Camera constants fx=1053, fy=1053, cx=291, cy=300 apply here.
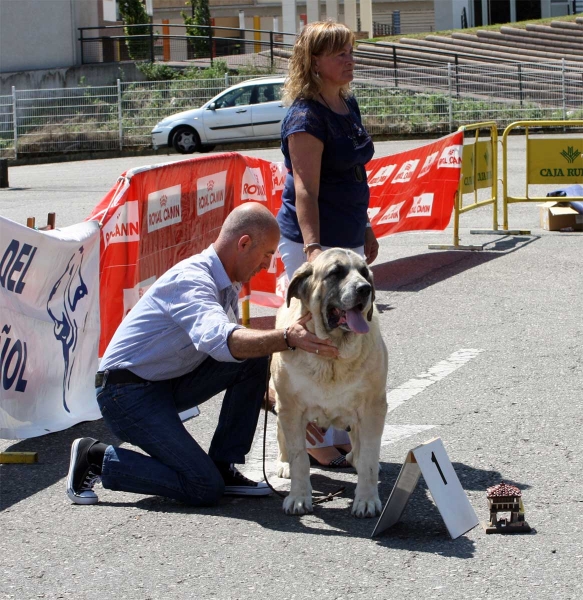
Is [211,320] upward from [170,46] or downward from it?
downward

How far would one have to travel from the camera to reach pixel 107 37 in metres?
34.2

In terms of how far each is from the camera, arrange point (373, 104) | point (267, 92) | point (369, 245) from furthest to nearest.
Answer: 1. point (373, 104)
2. point (267, 92)
3. point (369, 245)

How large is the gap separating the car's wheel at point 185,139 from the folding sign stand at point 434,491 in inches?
874

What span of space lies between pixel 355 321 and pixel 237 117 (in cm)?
Result: 2170

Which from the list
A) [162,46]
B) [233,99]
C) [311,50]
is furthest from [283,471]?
[162,46]

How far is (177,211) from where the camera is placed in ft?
25.3

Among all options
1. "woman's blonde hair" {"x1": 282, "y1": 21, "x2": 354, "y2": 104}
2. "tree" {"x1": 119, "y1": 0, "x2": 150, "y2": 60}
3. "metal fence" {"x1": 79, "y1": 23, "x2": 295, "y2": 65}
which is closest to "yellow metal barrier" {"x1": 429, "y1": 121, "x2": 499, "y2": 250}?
"woman's blonde hair" {"x1": 282, "y1": 21, "x2": 354, "y2": 104}

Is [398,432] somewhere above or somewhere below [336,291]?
below

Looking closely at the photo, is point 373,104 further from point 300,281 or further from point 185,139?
point 300,281

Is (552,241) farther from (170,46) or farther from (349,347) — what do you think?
(170,46)

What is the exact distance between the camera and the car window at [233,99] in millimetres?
25631

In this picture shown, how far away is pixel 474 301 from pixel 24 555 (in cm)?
598

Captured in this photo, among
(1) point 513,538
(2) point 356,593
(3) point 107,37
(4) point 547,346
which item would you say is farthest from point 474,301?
(3) point 107,37

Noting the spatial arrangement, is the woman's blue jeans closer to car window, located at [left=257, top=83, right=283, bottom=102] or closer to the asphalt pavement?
the asphalt pavement
